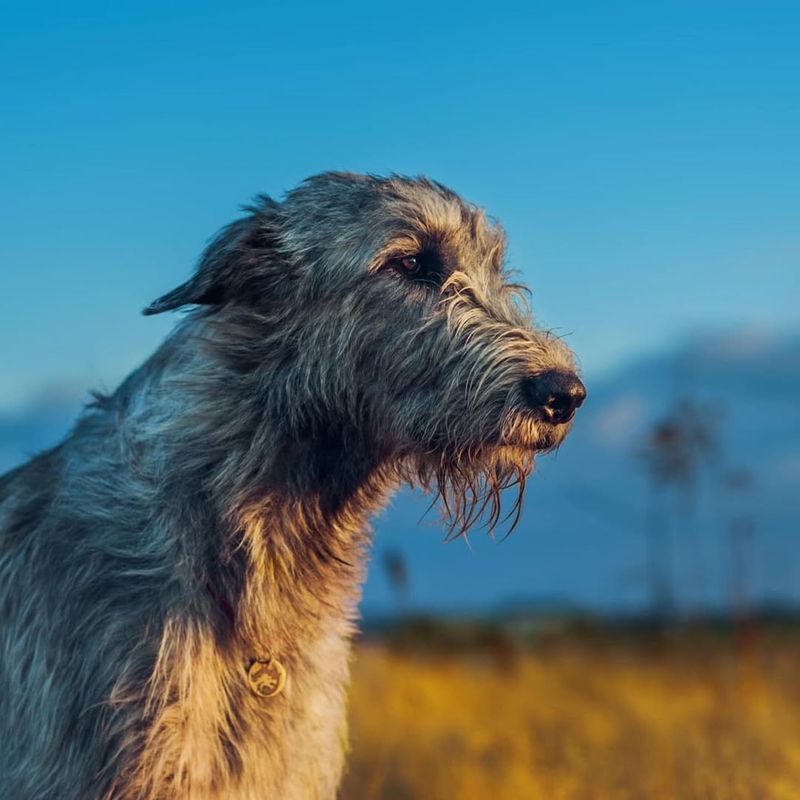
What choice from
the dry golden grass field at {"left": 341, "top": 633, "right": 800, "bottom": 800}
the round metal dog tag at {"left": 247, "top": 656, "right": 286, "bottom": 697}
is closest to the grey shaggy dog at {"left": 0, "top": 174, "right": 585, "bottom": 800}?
the round metal dog tag at {"left": 247, "top": 656, "right": 286, "bottom": 697}

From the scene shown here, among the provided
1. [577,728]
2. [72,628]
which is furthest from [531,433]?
[577,728]

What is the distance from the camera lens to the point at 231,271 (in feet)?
17.8

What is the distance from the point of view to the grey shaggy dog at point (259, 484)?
5070mm

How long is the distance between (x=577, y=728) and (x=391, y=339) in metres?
6.41

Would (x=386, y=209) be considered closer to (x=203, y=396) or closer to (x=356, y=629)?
(x=203, y=396)

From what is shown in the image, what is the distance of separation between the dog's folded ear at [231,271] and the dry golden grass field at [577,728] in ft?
9.85

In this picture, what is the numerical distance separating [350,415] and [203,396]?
0.69 meters

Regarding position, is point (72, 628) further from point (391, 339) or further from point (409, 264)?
point (409, 264)

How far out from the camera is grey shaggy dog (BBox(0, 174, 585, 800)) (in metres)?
5.07

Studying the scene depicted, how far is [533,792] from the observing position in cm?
809

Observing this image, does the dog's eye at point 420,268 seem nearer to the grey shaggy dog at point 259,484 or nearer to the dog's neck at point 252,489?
the grey shaggy dog at point 259,484

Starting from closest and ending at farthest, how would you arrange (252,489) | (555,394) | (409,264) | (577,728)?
1. (555,394)
2. (252,489)
3. (409,264)
4. (577,728)

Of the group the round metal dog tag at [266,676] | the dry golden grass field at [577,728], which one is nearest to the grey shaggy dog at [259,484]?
the round metal dog tag at [266,676]

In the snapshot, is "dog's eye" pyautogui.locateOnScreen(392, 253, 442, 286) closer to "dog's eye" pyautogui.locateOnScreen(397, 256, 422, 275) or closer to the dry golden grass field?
"dog's eye" pyautogui.locateOnScreen(397, 256, 422, 275)
